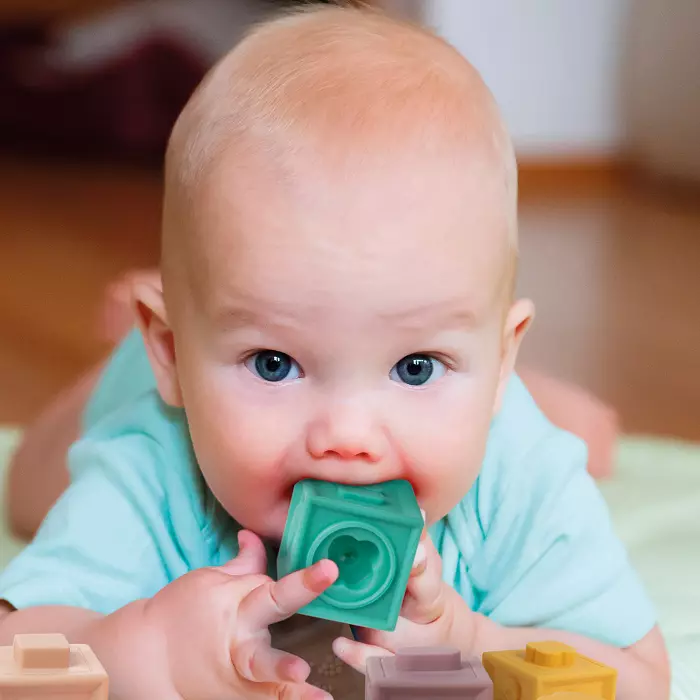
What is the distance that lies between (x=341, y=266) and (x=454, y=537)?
0.87 ft

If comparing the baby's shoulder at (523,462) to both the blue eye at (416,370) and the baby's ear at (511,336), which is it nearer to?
the baby's ear at (511,336)

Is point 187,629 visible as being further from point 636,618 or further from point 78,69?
point 78,69

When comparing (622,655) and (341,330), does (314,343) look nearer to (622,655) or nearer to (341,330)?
(341,330)

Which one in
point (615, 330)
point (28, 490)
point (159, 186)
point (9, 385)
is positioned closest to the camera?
point (28, 490)

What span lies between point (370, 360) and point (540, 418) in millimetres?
283

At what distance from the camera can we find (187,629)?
65cm

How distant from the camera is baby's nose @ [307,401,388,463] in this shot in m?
0.64

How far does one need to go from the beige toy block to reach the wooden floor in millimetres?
909

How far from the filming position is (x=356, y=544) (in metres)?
0.64

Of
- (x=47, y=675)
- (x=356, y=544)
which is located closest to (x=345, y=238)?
(x=356, y=544)

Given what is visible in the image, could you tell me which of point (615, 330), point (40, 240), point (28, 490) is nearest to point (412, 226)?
point (28, 490)

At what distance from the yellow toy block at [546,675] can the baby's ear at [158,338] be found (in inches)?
11.2

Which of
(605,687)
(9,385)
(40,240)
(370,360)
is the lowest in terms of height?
(605,687)

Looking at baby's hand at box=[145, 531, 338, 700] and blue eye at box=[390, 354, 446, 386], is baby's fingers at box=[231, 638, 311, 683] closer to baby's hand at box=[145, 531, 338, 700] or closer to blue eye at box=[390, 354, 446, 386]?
baby's hand at box=[145, 531, 338, 700]
